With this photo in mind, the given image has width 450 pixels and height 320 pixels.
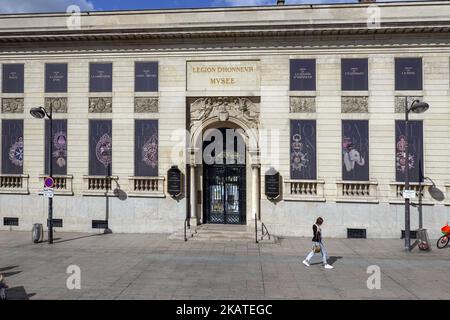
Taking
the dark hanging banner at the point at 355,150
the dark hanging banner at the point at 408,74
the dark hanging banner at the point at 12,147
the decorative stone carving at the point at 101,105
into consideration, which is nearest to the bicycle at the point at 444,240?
the dark hanging banner at the point at 355,150

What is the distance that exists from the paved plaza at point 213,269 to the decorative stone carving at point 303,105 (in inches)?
255

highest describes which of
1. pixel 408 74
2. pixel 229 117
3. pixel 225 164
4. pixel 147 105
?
pixel 408 74

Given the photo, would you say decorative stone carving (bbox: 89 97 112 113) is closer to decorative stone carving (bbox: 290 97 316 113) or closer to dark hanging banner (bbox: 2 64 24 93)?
dark hanging banner (bbox: 2 64 24 93)

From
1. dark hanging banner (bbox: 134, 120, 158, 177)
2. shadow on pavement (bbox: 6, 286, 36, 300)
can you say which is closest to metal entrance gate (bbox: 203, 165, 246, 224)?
dark hanging banner (bbox: 134, 120, 158, 177)

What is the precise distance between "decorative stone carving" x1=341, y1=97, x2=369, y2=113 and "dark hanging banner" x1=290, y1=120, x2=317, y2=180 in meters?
1.74

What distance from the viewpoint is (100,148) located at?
733 inches

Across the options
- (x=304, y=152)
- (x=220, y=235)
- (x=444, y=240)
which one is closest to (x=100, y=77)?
(x=220, y=235)

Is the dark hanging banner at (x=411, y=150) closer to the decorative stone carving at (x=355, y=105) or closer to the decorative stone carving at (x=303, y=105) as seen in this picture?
the decorative stone carving at (x=355, y=105)

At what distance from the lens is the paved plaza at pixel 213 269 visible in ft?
31.2

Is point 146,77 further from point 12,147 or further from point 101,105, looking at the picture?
point 12,147

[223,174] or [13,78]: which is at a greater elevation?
[13,78]

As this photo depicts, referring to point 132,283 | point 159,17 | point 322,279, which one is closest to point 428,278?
point 322,279

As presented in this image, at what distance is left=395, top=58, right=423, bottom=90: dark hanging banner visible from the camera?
1733 centimetres

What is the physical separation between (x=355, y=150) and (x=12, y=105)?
60.6ft
